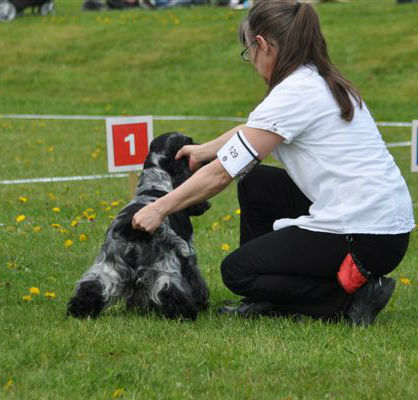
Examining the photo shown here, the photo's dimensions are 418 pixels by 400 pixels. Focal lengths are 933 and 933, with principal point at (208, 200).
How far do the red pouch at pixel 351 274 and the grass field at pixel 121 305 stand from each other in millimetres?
200

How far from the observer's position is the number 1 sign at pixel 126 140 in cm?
610

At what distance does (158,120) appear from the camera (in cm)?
1369

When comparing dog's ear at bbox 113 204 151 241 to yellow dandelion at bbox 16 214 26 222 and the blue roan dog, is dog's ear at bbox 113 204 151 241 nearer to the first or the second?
the blue roan dog

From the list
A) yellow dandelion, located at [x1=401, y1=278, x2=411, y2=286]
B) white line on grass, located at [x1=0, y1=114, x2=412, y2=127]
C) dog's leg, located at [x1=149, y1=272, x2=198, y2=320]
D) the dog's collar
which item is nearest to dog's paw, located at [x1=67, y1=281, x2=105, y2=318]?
dog's leg, located at [x1=149, y1=272, x2=198, y2=320]

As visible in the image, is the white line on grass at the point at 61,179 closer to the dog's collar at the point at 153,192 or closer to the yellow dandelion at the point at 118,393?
the dog's collar at the point at 153,192

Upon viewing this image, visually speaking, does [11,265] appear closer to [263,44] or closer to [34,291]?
[34,291]

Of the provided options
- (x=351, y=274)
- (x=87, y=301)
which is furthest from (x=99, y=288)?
(x=351, y=274)

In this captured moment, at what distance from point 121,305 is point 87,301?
0.37m

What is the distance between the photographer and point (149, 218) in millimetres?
4035

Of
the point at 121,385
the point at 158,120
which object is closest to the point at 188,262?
the point at 121,385

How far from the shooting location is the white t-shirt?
400 centimetres

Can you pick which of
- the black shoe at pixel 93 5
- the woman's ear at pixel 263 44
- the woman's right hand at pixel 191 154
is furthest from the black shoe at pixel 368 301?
the black shoe at pixel 93 5

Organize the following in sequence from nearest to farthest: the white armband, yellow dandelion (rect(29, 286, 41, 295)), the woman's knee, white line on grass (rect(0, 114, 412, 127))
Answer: the white armband
the woman's knee
yellow dandelion (rect(29, 286, 41, 295))
white line on grass (rect(0, 114, 412, 127))

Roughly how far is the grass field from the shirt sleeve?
89 cm
